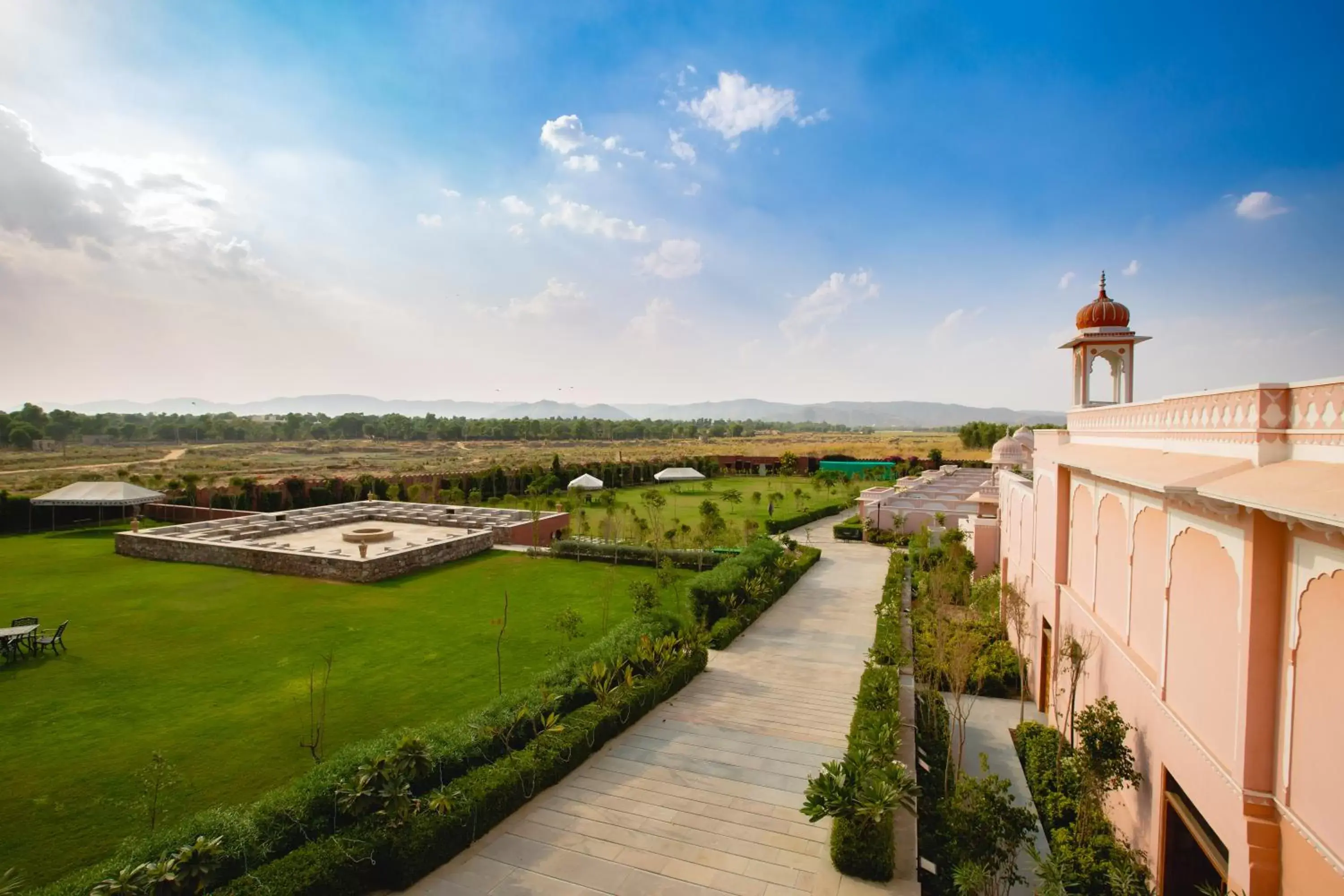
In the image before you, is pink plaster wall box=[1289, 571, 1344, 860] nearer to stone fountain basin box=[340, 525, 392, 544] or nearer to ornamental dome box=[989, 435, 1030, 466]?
ornamental dome box=[989, 435, 1030, 466]

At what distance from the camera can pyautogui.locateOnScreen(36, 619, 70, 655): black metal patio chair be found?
13.7 m

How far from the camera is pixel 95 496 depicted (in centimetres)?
2827

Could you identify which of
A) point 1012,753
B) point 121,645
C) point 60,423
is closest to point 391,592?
point 121,645

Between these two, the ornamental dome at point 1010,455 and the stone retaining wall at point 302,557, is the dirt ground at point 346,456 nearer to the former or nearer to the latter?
the stone retaining wall at point 302,557

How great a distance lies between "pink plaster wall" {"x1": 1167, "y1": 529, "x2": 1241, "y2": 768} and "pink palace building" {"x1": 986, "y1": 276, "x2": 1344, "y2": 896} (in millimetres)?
19

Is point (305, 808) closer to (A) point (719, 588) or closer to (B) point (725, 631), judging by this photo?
(B) point (725, 631)

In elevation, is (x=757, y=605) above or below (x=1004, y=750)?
above

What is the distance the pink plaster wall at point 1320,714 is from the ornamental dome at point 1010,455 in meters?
18.9

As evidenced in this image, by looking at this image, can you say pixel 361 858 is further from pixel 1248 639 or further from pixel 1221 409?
pixel 1221 409

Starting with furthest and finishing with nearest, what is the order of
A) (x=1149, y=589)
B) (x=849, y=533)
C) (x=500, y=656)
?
1. (x=849, y=533)
2. (x=500, y=656)
3. (x=1149, y=589)

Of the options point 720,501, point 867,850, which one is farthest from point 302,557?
point 720,501

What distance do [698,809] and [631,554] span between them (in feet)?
49.1

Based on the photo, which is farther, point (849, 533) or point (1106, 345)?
point (849, 533)

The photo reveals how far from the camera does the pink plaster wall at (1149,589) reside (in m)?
8.16
